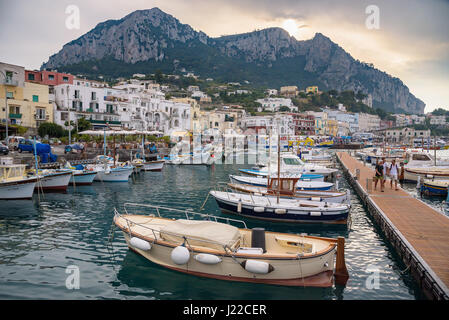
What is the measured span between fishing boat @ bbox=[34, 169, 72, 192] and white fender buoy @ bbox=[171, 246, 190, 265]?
19.8m

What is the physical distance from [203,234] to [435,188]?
22.6 meters

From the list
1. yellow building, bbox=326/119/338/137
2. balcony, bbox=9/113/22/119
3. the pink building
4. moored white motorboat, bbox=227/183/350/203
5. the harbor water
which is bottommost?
the harbor water

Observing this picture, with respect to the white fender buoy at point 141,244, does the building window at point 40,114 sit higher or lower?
higher

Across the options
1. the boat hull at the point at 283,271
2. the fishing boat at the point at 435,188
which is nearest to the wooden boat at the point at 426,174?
the fishing boat at the point at 435,188

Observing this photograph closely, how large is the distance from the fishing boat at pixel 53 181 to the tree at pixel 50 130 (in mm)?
24837

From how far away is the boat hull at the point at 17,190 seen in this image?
22.0m

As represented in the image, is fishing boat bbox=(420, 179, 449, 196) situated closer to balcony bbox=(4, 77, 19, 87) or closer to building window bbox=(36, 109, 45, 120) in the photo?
building window bbox=(36, 109, 45, 120)

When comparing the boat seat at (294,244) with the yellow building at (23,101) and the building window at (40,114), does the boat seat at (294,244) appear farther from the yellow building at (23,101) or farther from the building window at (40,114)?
the building window at (40,114)

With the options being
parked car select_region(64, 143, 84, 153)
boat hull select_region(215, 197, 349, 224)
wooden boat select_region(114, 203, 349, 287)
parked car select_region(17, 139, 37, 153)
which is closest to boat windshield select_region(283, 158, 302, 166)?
boat hull select_region(215, 197, 349, 224)

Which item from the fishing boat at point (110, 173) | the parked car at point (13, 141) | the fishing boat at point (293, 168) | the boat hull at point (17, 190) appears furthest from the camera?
the parked car at point (13, 141)

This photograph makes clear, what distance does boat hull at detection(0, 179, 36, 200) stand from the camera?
72.3 ft

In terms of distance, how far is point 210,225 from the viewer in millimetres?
11391

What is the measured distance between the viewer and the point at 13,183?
21969mm

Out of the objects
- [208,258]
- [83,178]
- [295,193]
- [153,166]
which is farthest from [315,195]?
[153,166]
